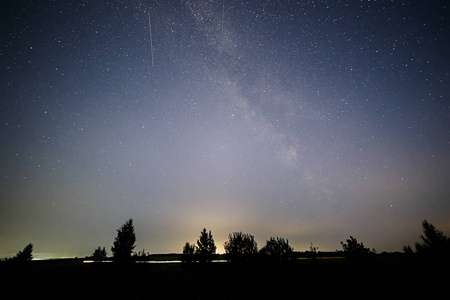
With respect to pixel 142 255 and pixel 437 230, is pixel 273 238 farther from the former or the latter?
pixel 437 230

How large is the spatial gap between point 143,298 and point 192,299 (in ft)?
11.8

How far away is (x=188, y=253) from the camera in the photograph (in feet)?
107

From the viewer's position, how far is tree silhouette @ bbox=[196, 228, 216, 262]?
31659mm

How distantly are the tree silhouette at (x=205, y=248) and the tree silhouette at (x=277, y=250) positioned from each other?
9.58m

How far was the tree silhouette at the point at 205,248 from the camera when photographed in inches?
1246

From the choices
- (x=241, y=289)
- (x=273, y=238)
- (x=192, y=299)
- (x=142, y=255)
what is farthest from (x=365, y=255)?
(x=142, y=255)

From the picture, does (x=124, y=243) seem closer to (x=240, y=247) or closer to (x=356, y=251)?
(x=240, y=247)

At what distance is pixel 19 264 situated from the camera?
91.2 ft

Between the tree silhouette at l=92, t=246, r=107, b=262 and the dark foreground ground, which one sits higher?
the tree silhouette at l=92, t=246, r=107, b=262

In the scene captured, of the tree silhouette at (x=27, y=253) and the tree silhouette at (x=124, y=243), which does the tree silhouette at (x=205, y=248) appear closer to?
the tree silhouette at (x=124, y=243)

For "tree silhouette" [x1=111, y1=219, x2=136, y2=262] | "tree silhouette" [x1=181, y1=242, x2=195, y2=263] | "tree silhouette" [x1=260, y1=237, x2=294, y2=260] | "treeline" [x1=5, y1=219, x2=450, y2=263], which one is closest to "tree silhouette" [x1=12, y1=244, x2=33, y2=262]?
"treeline" [x1=5, y1=219, x2=450, y2=263]

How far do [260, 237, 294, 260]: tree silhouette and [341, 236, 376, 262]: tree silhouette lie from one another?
6.90m

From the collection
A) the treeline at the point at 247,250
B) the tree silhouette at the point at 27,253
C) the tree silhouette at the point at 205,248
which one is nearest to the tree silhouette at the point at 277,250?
the treeline at the point at 247,250

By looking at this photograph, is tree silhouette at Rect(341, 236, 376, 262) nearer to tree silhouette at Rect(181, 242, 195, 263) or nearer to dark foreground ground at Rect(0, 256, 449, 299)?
dark foreground ground at Rect(0, 256, 449, 299)
